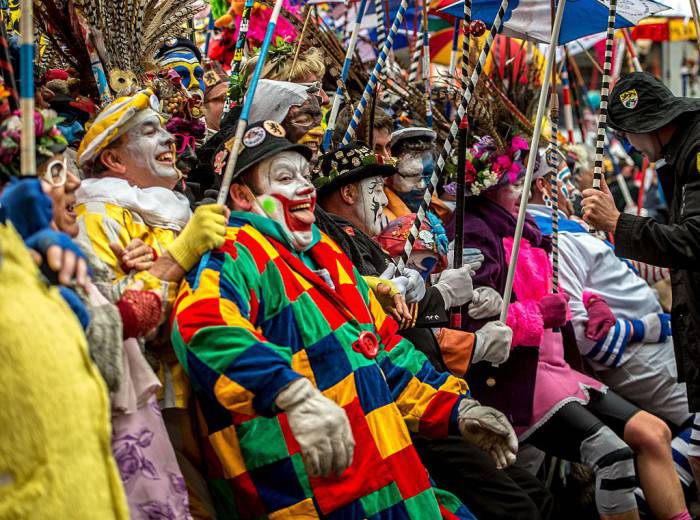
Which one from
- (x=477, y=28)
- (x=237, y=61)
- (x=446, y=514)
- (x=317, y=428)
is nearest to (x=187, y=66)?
(x=237, y=61)

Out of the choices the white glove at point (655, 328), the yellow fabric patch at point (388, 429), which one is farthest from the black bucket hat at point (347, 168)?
the white glove at point (655, 328)

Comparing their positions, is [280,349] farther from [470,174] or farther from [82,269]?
[470,174]

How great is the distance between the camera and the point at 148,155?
3096mm

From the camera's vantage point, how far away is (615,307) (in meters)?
5.28

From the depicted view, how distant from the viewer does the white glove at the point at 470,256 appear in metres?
4.45

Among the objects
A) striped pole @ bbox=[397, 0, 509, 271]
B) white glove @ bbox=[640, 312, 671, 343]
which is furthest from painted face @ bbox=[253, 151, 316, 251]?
white glove @ bbox=[640, 312, 671, 343]

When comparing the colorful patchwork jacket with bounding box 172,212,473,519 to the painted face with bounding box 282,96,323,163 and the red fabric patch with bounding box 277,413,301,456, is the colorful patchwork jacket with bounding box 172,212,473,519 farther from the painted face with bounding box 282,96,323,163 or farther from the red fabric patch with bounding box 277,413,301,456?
the painted face with bounding box 282,96,323,163

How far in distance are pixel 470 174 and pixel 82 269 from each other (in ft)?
9.49

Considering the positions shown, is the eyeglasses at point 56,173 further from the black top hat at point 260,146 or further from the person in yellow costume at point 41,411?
the black top hat at point 260,146

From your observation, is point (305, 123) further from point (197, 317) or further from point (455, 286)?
point (197, 317)

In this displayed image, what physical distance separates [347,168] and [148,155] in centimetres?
116

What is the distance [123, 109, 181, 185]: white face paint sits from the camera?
309 cm

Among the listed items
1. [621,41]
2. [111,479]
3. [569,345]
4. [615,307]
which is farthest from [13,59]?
[621,41]

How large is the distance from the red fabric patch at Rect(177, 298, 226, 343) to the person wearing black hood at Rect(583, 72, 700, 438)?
79.1 inches
